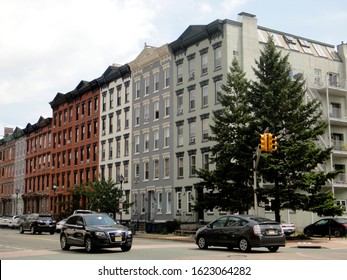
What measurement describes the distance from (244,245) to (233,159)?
13.9 metres

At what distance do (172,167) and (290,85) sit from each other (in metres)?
17.4

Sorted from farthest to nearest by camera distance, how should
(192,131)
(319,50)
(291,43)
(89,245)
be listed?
1. (319,50)
2. (291,43)
3. (192,131)
4. (89,245)

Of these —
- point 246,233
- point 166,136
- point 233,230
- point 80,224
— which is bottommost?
point 246,233

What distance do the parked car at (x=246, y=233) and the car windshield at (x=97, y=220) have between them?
4297 millimetres

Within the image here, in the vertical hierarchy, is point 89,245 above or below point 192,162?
below

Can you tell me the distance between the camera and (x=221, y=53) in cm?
4297

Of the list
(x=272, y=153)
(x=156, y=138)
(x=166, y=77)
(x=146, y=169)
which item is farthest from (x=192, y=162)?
(x=272, y=153)

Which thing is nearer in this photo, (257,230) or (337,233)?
(257,230)

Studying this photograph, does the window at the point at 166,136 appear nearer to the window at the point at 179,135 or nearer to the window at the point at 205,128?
the window at the point at 179,135

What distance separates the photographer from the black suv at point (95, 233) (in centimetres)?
1994

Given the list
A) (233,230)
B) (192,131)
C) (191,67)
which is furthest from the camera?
(191,67)

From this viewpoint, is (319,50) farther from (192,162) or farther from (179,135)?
(192,162)

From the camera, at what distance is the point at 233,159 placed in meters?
34.0

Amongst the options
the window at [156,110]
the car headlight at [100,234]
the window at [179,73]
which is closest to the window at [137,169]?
the window at [156,110]
